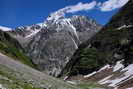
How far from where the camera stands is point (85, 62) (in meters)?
160

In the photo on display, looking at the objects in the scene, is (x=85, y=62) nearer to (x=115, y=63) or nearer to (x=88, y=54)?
(x=88, y=54)

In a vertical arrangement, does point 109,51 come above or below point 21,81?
above

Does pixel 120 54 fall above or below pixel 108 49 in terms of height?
below

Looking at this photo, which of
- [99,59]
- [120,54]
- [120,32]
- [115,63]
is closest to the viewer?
[115,63]

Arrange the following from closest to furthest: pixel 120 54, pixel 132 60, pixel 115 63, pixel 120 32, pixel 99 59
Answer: pixel 132 60 < pixel 115 63 < pixel 120 54 < pixel 99 59 < pixel 120 32

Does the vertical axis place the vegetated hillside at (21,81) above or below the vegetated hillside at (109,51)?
below

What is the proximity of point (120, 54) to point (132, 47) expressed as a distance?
10.1 m

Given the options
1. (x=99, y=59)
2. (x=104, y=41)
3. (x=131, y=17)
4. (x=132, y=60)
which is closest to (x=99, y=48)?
(x=104, y=41)

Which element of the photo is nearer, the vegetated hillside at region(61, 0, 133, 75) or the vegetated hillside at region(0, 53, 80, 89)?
the vegetated hillside at region(0, 53, 80, 89)

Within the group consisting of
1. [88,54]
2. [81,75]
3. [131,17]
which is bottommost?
[81,75]

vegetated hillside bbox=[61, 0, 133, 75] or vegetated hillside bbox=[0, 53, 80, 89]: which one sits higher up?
vegetated hillside bbox=[61, 0, 133, 75]

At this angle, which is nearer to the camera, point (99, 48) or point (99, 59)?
point (99, 59)

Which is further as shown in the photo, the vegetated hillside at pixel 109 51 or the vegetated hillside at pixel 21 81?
the vegetated hillside at pixel 109 51

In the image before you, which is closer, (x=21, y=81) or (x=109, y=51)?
(x=21, y=81)
